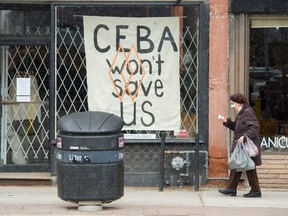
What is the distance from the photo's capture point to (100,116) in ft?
37.0

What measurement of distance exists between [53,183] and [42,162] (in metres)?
0.69

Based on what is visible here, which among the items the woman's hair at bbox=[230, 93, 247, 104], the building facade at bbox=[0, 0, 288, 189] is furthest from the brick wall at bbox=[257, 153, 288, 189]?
the woman's hair at bbox=[230, 93, 247, 104]

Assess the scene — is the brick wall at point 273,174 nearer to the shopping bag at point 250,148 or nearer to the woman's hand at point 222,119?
the shopping bag at point 250,148

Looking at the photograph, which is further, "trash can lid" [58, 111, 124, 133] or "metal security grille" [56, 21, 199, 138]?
"metal security grille" [56, 21, 199, 138]

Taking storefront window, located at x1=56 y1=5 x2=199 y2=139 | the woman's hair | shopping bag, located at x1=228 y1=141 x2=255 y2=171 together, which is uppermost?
storefront window, located at x1=56 y1=5 x2=199 y2=139

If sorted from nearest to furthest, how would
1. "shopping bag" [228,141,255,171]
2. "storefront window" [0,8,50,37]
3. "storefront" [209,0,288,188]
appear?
"shopping bag" [228,141,255,171], "storefront" [209,0,288,188], "storefront window" [0,8,50,37]

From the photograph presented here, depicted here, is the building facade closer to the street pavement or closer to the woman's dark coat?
the street pavement

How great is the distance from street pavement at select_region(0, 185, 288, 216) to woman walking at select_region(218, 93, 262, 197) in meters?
0.18

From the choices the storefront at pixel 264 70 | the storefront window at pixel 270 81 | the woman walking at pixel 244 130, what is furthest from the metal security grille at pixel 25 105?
the storefront window at pixel 270 81

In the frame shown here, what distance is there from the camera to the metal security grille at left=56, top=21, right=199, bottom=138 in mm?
14109

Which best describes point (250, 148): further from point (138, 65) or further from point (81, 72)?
point (81, 72)

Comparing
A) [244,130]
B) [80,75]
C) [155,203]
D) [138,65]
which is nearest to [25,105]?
[80,75]

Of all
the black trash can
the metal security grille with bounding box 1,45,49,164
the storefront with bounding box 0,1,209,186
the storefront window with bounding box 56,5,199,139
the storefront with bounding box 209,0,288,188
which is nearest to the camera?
the black trash can

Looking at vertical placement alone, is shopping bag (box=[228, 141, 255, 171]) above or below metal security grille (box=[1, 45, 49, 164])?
below
